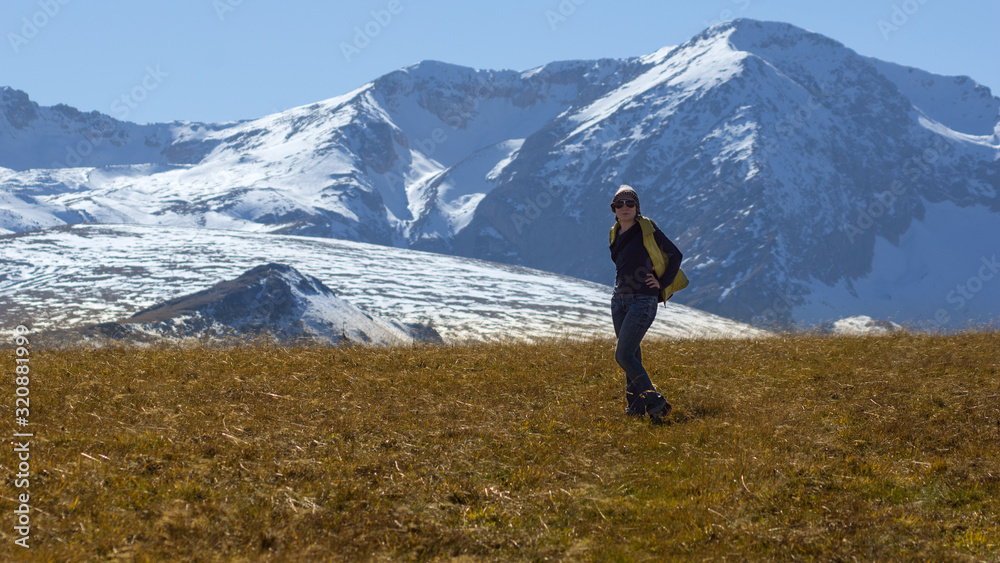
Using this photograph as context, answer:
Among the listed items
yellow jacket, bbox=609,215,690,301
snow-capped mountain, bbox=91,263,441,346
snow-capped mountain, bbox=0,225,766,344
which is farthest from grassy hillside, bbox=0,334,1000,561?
snow-capped mountain, bbox=91,263,441,346

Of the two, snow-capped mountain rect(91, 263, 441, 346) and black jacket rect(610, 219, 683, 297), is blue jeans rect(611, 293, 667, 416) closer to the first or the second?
black jacket rect(610, 219, 683, 297)

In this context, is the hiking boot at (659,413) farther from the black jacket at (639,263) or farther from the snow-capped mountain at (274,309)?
the snow-capped mountain at (274,309)

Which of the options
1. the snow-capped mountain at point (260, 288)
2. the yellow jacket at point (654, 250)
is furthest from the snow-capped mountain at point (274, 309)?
the yellow jacket at point (654, 250)

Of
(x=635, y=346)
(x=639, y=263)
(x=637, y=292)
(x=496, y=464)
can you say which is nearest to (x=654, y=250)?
(x=639, y=263)

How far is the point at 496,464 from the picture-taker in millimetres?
8086

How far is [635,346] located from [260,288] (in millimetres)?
86172

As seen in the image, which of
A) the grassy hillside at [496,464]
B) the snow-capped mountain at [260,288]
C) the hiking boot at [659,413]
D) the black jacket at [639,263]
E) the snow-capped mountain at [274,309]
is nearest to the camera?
the grassy hillside at [496,464]

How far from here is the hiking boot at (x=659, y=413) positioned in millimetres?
10133

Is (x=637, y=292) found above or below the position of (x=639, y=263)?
below

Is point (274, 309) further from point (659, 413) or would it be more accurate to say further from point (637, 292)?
point (659, 413)

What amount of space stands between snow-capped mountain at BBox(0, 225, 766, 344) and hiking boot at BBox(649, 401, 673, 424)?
205 ft

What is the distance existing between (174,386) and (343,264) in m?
168

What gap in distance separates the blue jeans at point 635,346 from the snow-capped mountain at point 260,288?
204 ft

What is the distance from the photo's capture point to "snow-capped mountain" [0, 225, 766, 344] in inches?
3575
